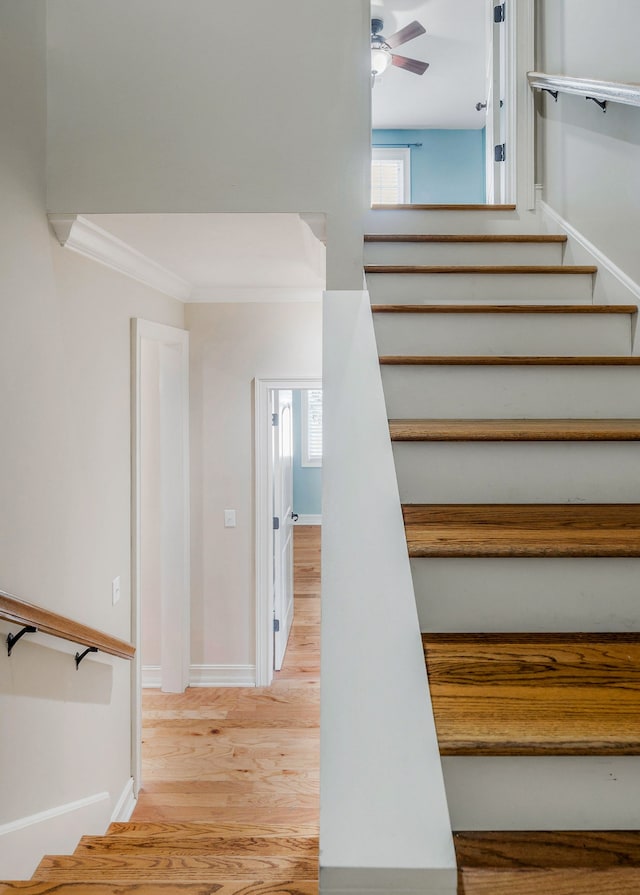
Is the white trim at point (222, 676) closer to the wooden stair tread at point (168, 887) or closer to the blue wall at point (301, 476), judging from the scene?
the wooden stair tread at point (168, 887)

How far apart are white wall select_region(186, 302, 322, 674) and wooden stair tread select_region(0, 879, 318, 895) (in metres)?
2.56

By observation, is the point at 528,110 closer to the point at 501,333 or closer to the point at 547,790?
the point at 501,333

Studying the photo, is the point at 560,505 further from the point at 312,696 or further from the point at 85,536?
the point at 312,696

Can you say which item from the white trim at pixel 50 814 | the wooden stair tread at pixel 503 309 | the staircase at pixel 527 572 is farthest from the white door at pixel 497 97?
the white trim at pixel 50 814

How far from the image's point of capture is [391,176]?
19.7ft

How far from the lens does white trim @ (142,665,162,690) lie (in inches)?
158

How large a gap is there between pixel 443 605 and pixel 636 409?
0.96 metres

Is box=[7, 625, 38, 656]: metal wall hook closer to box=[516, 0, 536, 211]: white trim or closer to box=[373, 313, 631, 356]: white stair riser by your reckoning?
box=[373, 313, 631, 356]: white stair riser

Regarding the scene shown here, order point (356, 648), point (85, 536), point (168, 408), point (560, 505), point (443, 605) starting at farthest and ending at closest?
1. point (168, 408)
2. point (85, 536)
3. point (560, 505)
4. point (443, 605)
5. point (356, 648)

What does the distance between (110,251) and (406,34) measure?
2.78 m

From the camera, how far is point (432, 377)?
1.69 meters

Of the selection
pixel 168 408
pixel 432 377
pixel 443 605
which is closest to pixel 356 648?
pixel 443 605

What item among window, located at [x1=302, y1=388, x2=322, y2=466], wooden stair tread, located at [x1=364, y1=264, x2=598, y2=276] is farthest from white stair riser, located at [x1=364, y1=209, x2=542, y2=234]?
window, located at [x1=302, y1=388, x2=322, y2=466]

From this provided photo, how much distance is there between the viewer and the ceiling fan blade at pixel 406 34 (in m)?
3.93
